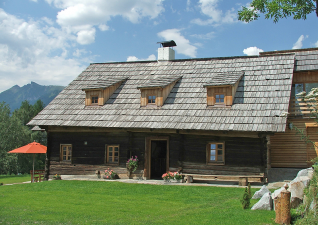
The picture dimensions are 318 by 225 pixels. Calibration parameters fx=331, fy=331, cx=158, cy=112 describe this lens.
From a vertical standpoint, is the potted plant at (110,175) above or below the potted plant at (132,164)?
below

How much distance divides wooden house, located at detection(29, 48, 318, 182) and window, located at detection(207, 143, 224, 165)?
0.04m

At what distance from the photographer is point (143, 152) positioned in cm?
1493

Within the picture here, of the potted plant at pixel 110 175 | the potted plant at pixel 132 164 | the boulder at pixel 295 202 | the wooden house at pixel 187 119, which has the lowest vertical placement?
the potted plant at pixel 110 175

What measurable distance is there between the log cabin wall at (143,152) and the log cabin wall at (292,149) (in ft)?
9.72

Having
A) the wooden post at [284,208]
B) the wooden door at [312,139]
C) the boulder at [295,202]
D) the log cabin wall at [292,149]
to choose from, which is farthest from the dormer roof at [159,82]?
the wooden post at [284,208]

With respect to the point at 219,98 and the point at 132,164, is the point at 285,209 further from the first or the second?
the point at 132,164

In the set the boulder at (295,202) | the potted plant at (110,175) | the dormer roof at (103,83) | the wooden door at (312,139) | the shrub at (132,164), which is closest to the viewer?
the boulder at (295,202)

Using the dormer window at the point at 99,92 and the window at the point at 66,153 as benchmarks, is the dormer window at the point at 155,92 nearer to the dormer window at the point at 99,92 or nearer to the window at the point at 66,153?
the dormer window at the point at 99,92

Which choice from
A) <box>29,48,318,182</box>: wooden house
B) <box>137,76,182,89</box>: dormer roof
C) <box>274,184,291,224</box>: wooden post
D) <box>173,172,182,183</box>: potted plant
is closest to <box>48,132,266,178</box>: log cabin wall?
<box>29,48,318,182</box>: wooden house

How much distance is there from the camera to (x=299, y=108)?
51.3ft

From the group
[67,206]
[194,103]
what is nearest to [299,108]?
[194,103]

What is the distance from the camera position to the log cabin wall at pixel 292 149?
1517cm

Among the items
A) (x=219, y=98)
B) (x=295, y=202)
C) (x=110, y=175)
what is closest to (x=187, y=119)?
(x=219, y=98)

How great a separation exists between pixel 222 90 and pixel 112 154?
19.3 feet
